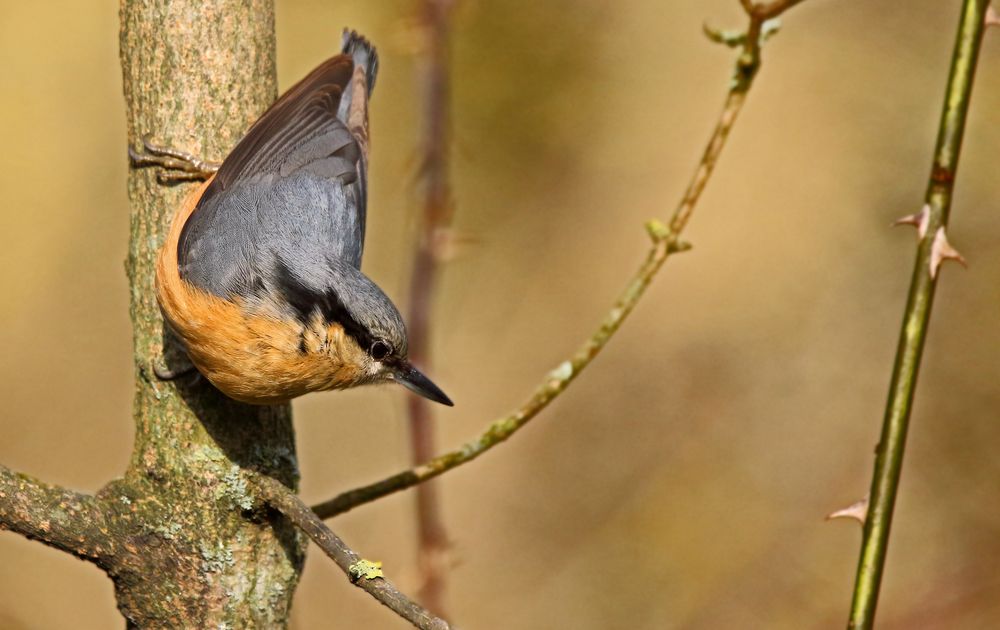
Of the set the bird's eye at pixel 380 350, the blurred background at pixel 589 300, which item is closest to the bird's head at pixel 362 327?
the bird's eye at pixel 380 350

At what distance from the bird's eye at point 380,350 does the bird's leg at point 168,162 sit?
60 cm

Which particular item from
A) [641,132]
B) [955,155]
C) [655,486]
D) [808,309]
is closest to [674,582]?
[655,486]

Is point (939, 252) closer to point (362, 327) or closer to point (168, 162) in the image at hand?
point (362, 327)

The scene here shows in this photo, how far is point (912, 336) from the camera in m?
1.91

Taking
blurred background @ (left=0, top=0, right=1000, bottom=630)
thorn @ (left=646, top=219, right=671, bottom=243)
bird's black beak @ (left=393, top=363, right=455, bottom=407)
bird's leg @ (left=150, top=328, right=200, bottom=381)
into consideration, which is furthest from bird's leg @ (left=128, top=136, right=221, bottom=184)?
blurred background @ (left=0, top=0, right=1000, bottom=630)

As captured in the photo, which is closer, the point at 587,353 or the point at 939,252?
the point at 939,252

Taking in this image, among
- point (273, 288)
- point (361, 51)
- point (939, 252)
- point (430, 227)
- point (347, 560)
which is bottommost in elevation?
point (347, 560)

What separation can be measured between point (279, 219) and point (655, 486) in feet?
8.09

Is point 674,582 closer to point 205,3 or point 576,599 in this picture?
point 576,599

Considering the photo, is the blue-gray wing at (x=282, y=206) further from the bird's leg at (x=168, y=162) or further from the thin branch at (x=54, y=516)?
the thin branch at (x=54, y=516)

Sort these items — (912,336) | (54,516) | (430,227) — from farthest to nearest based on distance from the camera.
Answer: (430,227) → (54,516) → (912,336)

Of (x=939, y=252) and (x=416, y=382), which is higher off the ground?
(x=416, y=382)

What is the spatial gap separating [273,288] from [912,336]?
1.50 m

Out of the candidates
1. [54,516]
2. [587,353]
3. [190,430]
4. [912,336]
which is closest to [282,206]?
[190,430]
